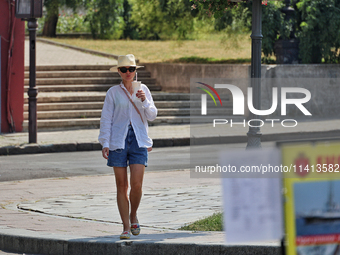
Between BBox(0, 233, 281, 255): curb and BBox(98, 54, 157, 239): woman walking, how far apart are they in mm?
238

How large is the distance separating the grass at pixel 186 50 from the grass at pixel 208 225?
49.6 feet

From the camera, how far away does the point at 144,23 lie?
22188 millimetres

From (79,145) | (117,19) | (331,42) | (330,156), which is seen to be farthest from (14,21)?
(117,19)

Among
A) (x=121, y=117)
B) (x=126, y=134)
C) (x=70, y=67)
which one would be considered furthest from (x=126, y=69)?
(x=70, y=67)

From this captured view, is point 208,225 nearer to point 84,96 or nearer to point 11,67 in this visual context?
point 11,67

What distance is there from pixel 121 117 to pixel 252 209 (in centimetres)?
252

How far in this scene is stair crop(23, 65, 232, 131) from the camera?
54.3 ft

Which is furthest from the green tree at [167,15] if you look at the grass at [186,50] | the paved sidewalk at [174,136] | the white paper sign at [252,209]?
the white paper sign at [252,209]

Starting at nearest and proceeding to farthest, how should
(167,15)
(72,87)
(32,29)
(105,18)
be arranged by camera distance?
1. (32,29)
2. (72,87)
3. (167,15)
4. (105,18)

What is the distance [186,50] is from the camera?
2559 centimetres

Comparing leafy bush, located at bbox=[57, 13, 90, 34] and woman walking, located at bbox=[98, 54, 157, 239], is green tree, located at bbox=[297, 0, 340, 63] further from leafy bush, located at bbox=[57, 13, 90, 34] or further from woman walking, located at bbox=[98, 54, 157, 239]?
leafy bush, located at bbox=[57, 13, 90, 34]

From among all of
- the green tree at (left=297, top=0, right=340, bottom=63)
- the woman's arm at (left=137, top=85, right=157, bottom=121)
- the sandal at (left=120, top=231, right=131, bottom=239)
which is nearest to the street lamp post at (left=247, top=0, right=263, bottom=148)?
the woman's arm at (left=137, top=85, right=157, bottom=121)

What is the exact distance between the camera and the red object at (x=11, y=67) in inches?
611

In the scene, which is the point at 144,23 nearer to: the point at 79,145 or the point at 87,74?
the point at 87,74
